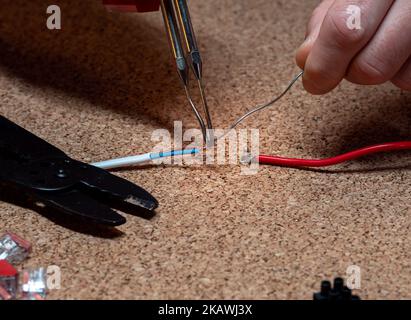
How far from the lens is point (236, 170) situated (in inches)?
29.5

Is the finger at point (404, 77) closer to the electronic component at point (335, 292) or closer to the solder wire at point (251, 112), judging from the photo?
the solder wire at point (251, 112)

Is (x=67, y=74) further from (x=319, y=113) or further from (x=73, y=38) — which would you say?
(x=319, y=113)

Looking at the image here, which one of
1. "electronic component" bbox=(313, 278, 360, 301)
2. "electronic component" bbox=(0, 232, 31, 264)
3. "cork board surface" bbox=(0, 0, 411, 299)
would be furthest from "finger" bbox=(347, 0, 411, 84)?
"electronic component" bbox=(0, 232, 31, 264)

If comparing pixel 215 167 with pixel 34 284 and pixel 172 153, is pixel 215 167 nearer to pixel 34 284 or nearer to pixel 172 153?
pixel 172 153

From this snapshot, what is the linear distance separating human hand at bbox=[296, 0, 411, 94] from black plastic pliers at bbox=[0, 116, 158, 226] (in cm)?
22

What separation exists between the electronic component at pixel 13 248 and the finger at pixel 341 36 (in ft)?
1.06

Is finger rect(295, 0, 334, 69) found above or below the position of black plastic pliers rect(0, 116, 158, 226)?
above

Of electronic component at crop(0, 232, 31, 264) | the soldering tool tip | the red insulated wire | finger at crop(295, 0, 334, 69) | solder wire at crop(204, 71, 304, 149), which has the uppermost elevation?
finger at crop(295, 0, 334, 69)

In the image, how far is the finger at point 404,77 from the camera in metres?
0.72

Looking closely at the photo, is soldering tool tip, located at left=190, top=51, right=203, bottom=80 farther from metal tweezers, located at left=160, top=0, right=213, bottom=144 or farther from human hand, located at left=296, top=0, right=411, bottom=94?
human hand, located at left=296, top=0, right=411, bottom=94

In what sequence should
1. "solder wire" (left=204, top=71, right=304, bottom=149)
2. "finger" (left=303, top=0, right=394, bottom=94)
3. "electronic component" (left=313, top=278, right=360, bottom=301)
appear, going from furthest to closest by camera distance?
"solder wire" (left=204, top=71, right=304, bottom=149), "finger" (left=303, top=0, right=394, bottom=94), "electronic component" (left=313, top=278, right=360, bottom=301)

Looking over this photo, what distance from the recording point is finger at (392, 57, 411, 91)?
72cm

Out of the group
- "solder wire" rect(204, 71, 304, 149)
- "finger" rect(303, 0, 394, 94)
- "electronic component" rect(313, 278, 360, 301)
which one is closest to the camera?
"electronic component" rect(313, 278, 360, 301)

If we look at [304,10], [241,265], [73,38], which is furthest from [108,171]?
[304,10]
